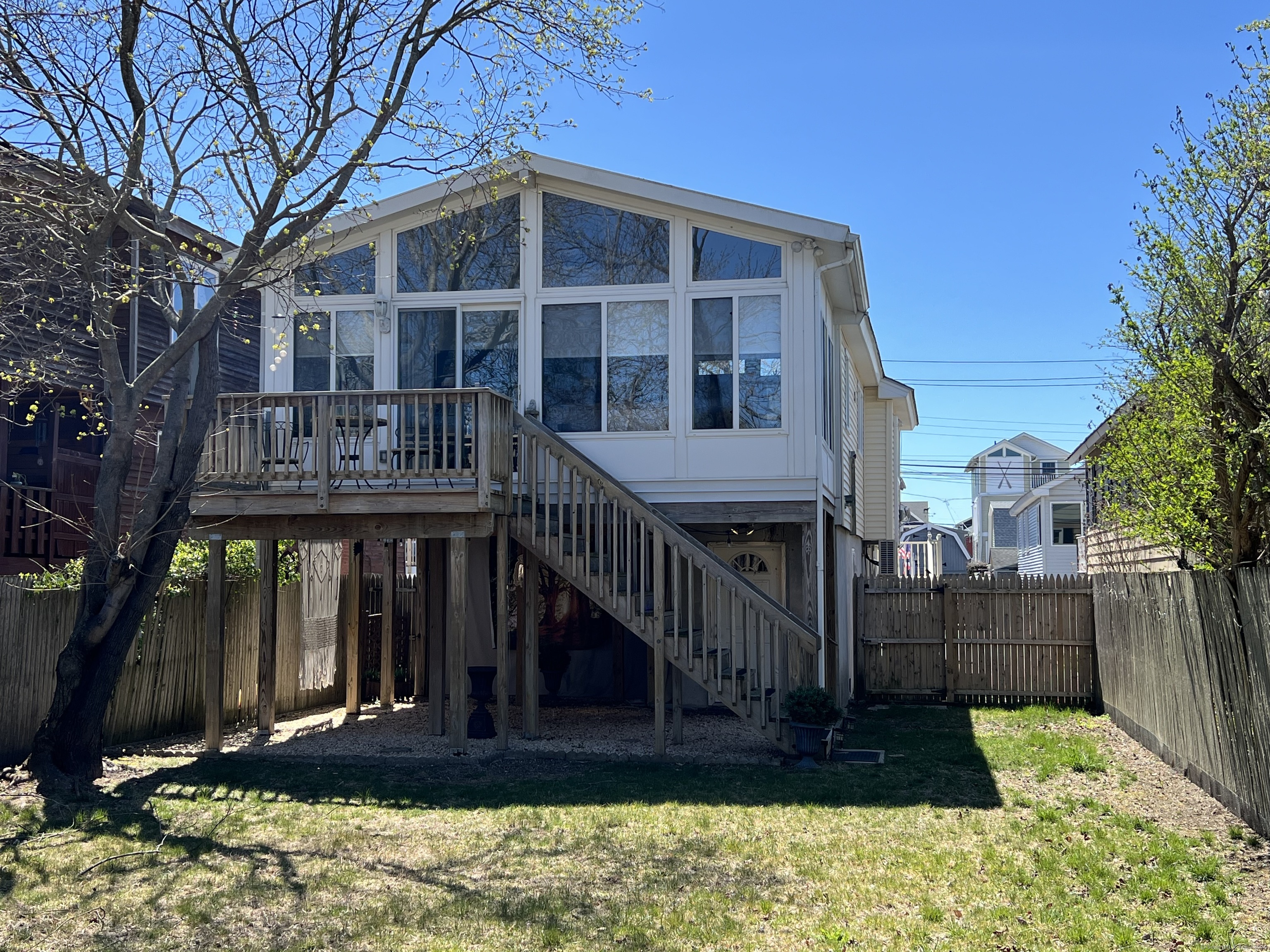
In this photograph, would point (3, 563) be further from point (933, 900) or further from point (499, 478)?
point (933, 900)

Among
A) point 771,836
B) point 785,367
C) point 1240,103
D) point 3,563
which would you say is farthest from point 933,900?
point 3,563

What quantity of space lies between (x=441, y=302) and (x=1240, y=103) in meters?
8.20

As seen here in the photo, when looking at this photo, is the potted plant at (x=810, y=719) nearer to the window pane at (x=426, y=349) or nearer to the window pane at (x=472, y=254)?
the window pane at (x=426, y=349)

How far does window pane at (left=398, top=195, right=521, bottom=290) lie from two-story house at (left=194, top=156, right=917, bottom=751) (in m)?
0.02

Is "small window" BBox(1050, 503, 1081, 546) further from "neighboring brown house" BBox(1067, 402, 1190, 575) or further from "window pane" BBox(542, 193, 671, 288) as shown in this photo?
"window pane" BBox(542, 193, 671, 288)

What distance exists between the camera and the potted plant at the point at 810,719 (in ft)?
33.1

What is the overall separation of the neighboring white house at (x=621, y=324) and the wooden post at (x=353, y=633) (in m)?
2.40

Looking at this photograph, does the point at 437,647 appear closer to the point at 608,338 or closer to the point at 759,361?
the point at 608,338

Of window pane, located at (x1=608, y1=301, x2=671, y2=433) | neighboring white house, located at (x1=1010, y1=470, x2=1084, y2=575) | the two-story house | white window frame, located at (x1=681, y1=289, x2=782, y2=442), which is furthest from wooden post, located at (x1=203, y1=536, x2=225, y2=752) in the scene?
neighboring white house, located at (x1=1010, y1=470, x2=1084, y2=575)

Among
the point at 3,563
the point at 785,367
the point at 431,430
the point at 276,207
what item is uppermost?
the point at 276,207

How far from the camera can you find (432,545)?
13.1 metres

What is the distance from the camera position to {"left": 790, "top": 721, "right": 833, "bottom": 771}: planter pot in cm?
1010

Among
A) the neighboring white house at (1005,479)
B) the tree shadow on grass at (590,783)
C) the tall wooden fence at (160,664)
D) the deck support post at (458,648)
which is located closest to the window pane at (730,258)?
the deck support post at (458,648)

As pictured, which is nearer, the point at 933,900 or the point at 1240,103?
the point at 933,900
